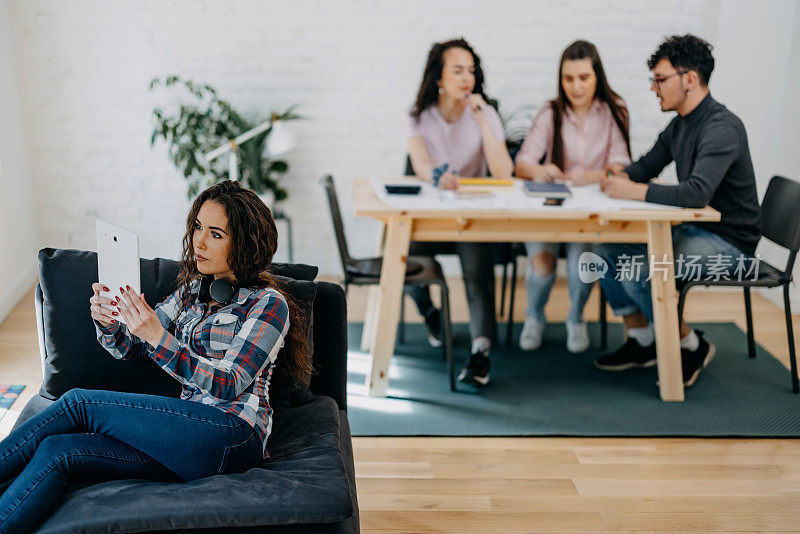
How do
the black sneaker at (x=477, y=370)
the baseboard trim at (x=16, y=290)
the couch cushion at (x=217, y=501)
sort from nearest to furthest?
the couch cushion at (x=217, y=501) < the black sneaker at (x=477, y=370) < the baseboard trim at (x=16, y=290)

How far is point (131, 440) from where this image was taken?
5.95 ft

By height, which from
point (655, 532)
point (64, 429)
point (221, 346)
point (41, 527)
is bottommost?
point (655, 532)

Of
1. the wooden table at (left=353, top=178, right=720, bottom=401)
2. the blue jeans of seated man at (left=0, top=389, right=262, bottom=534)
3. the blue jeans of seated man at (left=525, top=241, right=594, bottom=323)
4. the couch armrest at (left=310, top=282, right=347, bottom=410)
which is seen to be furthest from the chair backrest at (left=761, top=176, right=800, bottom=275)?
the blue jeans of seated man at (left=0, top=389, right=262, bottom=534)

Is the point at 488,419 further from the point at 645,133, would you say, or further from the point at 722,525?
the point at 645,133

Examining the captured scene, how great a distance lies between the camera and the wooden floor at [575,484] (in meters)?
2.35

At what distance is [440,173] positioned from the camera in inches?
129

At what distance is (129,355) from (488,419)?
1.35m

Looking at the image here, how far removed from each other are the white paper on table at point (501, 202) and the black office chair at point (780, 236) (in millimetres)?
394

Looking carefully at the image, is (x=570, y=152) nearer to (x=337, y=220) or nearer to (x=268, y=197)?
(x=337, y=220)

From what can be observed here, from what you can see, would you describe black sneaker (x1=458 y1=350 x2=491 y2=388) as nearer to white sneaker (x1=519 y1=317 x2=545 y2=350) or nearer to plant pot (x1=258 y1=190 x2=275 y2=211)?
white sneaker (x1=519 y1=317 x2=545 y2=350)

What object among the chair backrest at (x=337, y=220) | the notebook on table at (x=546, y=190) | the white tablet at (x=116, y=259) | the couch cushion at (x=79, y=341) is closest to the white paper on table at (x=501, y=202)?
the notebook on table at (x=546, y=190)

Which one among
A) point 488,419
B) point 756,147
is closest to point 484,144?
point 488,419

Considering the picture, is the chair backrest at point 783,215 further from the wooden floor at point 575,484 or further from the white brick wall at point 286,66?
the white brick wall at point 286,66

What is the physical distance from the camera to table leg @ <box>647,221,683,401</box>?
3000 mm
